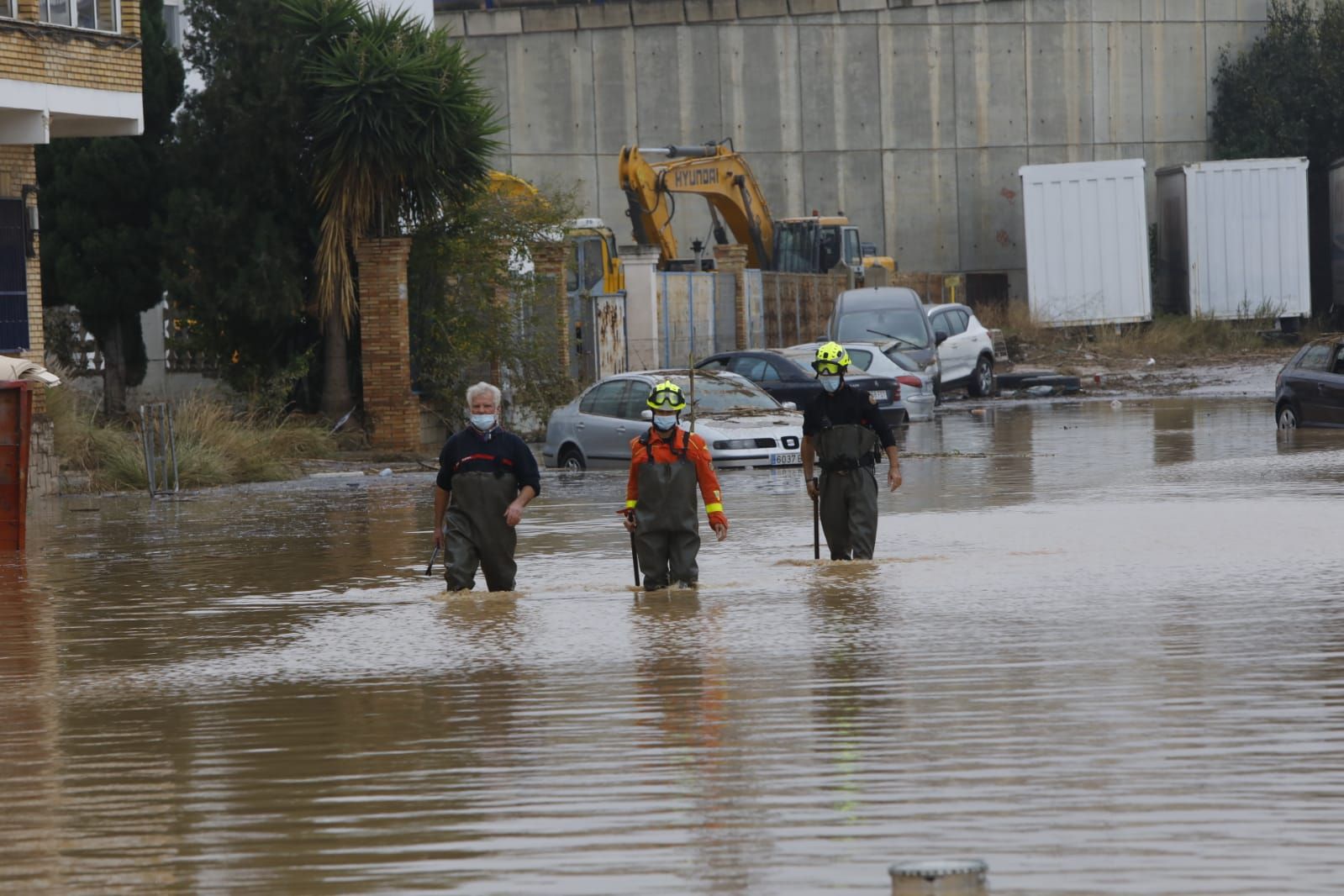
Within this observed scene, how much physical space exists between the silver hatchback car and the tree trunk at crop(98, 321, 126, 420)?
20.7 feet

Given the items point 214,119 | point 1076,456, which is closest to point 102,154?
point 214,119

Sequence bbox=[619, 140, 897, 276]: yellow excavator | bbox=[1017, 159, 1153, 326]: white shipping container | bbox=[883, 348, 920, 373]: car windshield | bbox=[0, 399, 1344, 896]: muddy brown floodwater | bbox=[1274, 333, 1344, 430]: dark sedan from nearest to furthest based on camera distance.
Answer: bbox=[0, 399, 1344, 896]: muddy brown floodwater, bbox=[1274, 333, 1344, 430]: dark sedan, bbox=[883, 348, 920, 373]: car windshield, bbox=[619, 140, 897, 276]: yellow excavator, bbox=[1017, 159, 1153, 326]: white shipping container

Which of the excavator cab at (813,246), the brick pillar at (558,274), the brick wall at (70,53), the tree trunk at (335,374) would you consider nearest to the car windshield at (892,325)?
the brick pillar at (558,274)

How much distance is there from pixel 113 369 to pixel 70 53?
6143 millimetres

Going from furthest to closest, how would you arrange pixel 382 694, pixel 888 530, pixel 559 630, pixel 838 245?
1. pixel 838 245
2. pixel 888 530
3. pixel 559 630
4. pixel 382 694

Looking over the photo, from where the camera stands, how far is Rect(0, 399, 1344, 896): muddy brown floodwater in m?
6.22

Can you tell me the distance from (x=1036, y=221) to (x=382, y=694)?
3776 cm

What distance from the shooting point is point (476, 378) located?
29.6 m

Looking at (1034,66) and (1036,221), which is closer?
(1036,221)

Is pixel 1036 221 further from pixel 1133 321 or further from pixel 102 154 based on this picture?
pixel 102 154

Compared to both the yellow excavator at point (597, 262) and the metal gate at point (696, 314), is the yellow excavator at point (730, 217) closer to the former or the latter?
the metal gate at point (696, 314)

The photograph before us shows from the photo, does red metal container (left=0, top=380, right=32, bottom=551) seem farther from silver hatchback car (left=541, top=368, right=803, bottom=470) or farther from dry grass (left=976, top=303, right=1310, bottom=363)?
dry grass (left=976, top=303, right=1310, bottom=363)

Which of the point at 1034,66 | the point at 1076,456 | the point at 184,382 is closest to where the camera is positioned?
the point at 1076,456

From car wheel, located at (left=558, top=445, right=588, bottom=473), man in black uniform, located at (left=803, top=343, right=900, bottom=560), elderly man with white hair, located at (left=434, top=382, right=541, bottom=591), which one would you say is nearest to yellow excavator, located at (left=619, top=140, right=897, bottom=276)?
car wheel, located at (left=558, top=445, right=588, bottom=473)
